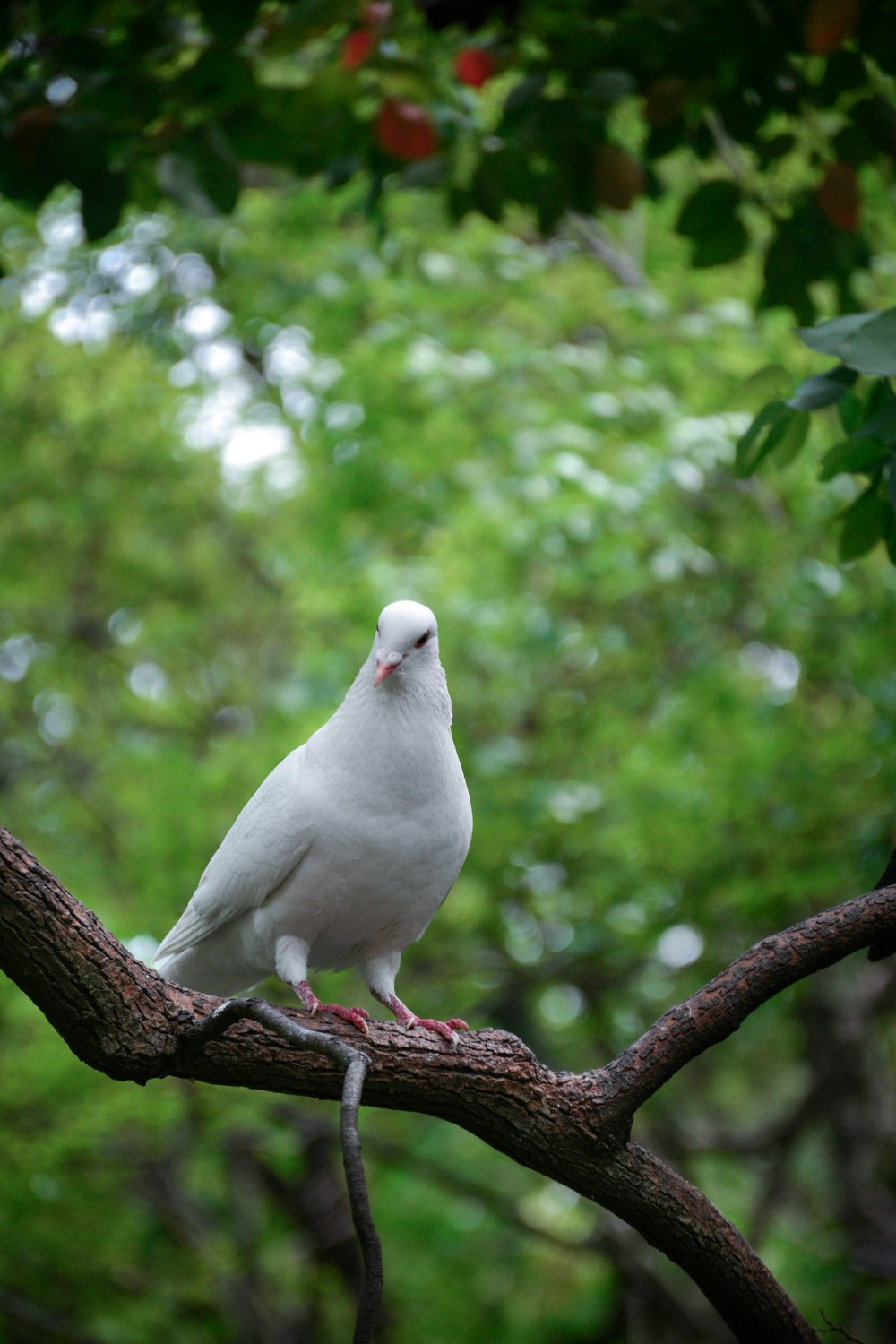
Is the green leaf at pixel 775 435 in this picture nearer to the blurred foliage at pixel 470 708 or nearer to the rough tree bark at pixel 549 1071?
the rough tree bark at pixel 549 1071

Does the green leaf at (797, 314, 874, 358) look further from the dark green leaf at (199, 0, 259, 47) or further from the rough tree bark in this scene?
the dark green leaf at (199, 0, 259, 47)

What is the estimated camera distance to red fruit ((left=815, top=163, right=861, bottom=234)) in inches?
160

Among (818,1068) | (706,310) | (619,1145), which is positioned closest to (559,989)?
(818,1068)

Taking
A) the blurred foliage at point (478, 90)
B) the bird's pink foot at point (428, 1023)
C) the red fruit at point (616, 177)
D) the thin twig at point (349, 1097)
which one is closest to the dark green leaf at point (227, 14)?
the blurred foliage at point (478, 90)

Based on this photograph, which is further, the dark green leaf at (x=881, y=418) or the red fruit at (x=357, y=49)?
the red fruit at (x=357, y=49)

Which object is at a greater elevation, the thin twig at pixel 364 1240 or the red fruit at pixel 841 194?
the red fruit at pixel 841 194

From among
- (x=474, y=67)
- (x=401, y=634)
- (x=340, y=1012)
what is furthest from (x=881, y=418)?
(x=474, y=67)

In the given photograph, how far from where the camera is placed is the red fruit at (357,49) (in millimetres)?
3779

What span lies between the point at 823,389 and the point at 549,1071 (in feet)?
6.33

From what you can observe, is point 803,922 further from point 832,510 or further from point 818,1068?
point 818,1068

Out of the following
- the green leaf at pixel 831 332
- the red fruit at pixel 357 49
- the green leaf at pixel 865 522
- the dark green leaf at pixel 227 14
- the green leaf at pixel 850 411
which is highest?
the dark green leaf at pixel 227 14

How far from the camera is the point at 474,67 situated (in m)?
4.23

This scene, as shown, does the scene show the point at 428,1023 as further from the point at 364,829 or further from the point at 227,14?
the point at 227,14

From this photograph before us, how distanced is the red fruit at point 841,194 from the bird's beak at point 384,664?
2.23 m
